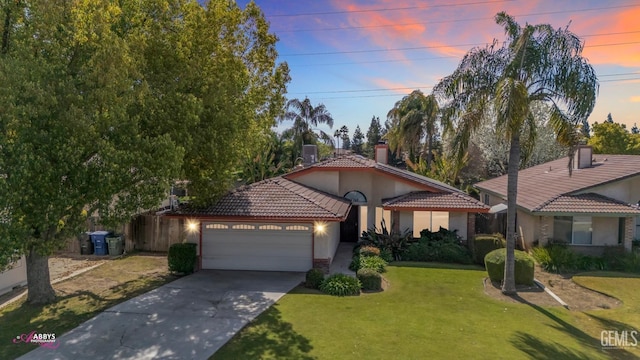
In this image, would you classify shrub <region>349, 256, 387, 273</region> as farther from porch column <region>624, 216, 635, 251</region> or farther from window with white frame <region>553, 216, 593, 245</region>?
porch column <region>624, 216, 635, 251</region>

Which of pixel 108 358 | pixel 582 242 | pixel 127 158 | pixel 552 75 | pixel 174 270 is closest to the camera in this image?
pixel 108 358

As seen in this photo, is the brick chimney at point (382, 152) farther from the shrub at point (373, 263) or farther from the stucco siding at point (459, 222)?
the shrub at point (373, 263)

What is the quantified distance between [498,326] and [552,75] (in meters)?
8.17

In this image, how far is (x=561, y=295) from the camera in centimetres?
1333

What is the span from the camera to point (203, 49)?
12.9 meters

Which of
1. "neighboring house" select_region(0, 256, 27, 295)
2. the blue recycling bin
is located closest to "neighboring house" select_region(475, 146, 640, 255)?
the blue recycling bin

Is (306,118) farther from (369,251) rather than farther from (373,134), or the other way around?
(373,134)

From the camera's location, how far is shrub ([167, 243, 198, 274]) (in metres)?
15.3

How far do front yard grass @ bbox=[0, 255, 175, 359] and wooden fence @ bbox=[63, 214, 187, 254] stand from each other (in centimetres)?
137

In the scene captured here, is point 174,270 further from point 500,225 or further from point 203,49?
point 500,225

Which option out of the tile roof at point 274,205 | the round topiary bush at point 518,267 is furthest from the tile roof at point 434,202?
the round topiary bush at point 518,267

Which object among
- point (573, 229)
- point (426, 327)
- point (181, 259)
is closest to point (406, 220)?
point (573, 229)

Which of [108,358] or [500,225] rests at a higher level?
[500,225]

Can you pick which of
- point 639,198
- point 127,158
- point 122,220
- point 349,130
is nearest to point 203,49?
point 127,158
